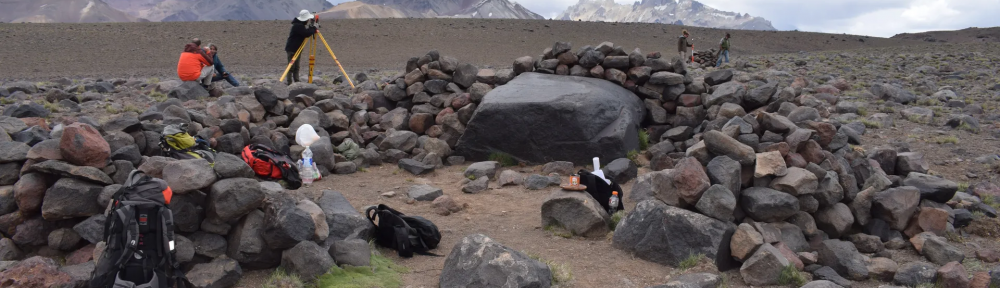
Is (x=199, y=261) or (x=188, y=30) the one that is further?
(x=188, y=30)

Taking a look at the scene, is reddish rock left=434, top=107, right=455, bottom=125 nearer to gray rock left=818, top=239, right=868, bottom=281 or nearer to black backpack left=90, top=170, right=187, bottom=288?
gray rock left=818, top=239, right=868, bottom=281

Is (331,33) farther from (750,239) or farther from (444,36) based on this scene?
(750,239)

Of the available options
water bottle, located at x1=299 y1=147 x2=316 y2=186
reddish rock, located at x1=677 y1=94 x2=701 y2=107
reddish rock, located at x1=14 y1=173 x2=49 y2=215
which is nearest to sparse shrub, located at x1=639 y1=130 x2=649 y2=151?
reddish rock, located at x1=677 y1=94 x2=701 y2=107

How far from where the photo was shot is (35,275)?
15.4ft

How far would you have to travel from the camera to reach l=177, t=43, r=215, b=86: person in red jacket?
13.1 metres

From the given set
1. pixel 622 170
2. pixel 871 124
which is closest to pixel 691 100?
pixel 622 170

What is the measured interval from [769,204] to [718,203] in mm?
746

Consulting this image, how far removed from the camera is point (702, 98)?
36.8 feet

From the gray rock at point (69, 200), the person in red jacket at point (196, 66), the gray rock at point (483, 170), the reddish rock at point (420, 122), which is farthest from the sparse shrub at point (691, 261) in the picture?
the person in red jacket at point (196, 66)

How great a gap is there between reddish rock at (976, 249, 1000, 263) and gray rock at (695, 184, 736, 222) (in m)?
2.56

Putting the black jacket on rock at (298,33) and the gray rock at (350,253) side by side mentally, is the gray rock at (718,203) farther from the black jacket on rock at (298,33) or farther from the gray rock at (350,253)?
the black jacket on rock at (298,33)

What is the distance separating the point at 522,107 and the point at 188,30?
3997 centimetres

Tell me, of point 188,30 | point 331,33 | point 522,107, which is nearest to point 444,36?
point 331,33

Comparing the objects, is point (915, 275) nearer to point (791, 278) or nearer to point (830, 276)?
point (830, 276)
